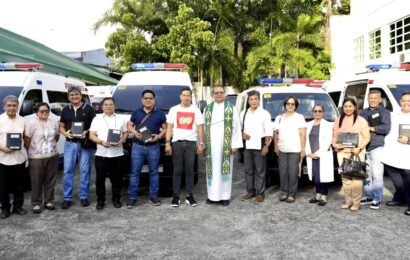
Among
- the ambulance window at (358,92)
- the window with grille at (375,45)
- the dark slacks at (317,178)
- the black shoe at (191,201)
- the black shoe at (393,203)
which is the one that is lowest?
the black shoe at (393,203)

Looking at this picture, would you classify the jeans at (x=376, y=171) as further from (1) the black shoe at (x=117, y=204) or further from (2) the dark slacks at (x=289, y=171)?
(1) the black shoe at (x=117, y=204)

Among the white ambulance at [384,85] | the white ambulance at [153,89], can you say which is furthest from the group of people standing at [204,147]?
the white ambulance at [384,85]

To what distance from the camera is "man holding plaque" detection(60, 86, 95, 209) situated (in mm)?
5770

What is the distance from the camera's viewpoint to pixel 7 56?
12.9 metres

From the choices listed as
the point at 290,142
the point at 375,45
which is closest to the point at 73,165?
the point at 290,142

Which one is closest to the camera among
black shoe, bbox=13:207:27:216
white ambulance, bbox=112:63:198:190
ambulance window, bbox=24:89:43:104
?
black shoe, bbox=13:207:27:216

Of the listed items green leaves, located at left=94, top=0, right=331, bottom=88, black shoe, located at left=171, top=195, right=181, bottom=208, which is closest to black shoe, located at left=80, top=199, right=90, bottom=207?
black shoe, located at left=171, top=195, right=181, bottom=208

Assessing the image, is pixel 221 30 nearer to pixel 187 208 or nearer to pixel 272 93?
pixel 272 93

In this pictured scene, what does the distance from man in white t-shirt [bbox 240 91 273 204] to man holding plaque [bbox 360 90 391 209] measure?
1413 millimetres

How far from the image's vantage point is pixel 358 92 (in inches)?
344

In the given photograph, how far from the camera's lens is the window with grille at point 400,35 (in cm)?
1670

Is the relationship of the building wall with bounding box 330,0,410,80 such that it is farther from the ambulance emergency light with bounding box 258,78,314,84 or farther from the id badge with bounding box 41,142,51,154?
the id badge with bounding box 41,142,51,154

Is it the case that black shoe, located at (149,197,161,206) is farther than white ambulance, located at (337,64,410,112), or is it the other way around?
white ambulance, located at (337,64,410,112)

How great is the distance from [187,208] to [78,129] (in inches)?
75.8
